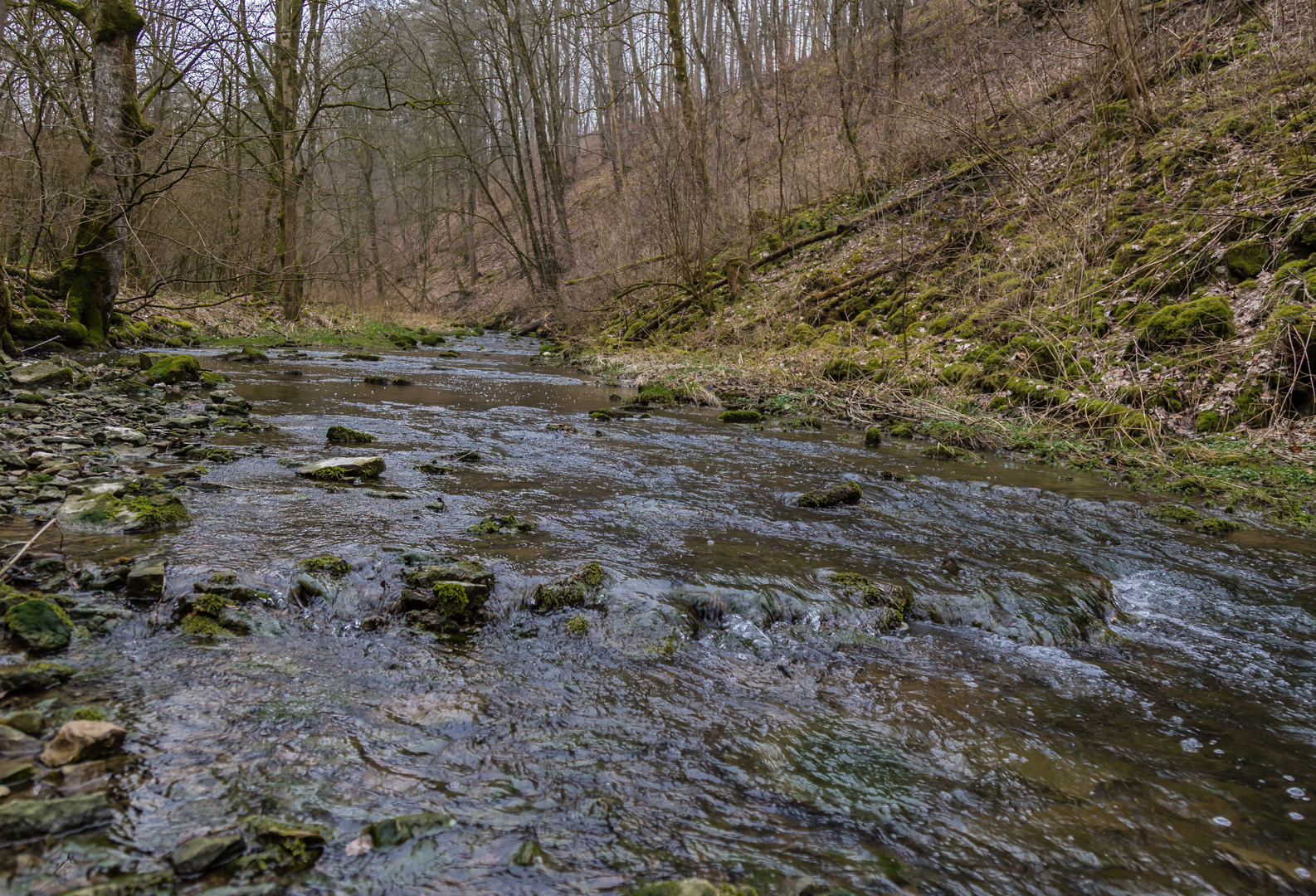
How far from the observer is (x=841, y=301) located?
12.6 meters

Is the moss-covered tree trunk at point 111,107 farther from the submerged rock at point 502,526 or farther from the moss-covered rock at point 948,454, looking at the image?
the moss-covered rock at point 948,454

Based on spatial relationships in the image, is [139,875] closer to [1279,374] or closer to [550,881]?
[550,881]

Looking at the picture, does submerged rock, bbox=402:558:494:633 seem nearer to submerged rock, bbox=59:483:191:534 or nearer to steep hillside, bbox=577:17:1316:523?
submerged rock, bbox=59:483:191:534

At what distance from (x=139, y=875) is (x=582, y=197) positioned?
35.5 meters

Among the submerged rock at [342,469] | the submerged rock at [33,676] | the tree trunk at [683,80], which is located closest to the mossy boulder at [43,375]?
the submerged rock at [342,469]

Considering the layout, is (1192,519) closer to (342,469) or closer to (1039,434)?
(1039,434)

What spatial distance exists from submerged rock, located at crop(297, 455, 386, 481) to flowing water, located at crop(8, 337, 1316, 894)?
0.85ft

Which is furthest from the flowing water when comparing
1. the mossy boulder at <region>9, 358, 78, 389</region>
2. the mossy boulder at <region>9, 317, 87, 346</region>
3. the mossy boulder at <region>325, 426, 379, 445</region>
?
the mossy boulder at <region>9, 317, 87, 346</region>

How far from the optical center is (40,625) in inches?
106

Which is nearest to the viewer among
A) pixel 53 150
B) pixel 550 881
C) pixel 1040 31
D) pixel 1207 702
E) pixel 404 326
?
pixel 550 881

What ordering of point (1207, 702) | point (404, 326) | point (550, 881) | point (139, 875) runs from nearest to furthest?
point (139, 875) → point (550, 881) → point (1207, 702) → point (404, 326)

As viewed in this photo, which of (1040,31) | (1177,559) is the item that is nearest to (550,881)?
(1177,559)

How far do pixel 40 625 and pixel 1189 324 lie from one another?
9357 millimetres

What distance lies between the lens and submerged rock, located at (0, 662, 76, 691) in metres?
2.34
